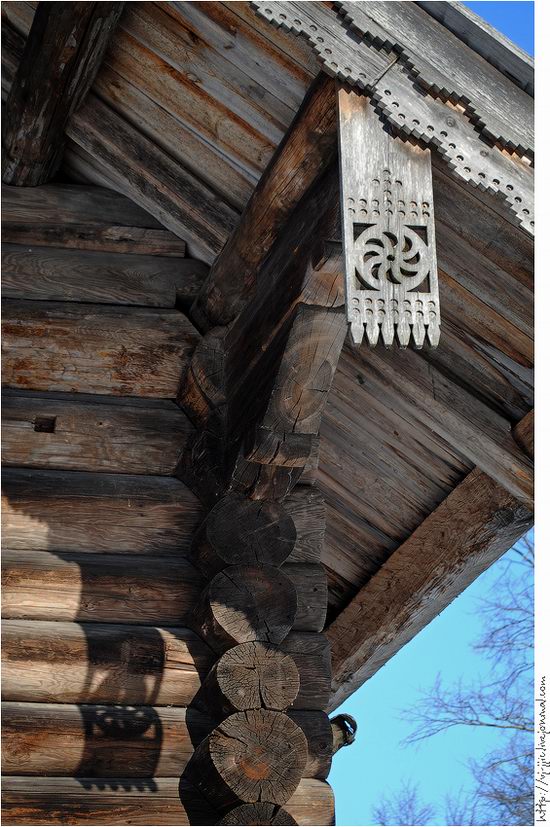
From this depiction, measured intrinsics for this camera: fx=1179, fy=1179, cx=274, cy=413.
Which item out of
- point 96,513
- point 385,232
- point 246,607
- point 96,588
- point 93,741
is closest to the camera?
point 385,232

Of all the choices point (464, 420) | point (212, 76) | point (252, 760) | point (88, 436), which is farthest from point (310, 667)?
point (212, 76)

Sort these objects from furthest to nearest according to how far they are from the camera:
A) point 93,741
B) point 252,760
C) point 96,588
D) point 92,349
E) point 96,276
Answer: point 96,276 → point 92,349 → point 96,588 → point 93,741 → point 252,760

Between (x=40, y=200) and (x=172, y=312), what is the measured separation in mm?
795

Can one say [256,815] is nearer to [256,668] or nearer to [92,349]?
[256,668]

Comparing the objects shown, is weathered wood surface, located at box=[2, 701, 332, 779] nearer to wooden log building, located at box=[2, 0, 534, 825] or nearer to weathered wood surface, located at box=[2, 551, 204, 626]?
wooden log building, located at box=[2, 0, 534, 825]

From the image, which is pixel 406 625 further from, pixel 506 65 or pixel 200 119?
pixel 506 65

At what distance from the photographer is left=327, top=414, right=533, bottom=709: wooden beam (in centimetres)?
503

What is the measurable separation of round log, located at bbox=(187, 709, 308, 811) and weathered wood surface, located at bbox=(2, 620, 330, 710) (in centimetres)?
33

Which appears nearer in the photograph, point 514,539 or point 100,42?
point 100,42

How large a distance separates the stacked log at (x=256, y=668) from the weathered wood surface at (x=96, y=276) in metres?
1.08

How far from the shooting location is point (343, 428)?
521cm

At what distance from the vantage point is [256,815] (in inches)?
160

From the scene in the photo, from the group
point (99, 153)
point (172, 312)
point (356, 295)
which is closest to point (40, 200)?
point (99, 153)

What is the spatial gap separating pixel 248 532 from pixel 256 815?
3.35 ft
